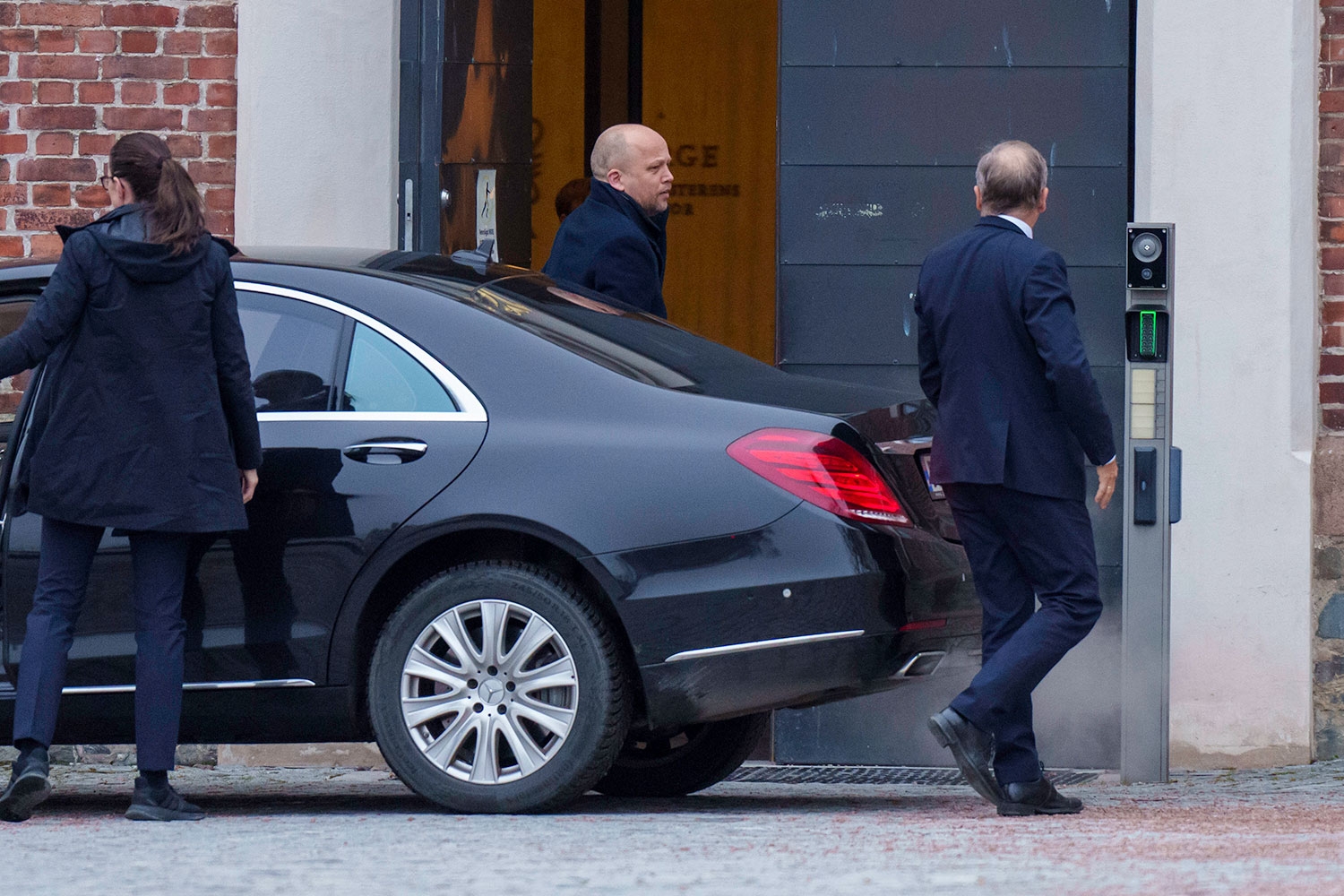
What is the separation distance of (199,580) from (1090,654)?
378cm

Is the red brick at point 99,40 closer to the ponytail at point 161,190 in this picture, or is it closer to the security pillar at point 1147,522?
the ponytail at point 161,190

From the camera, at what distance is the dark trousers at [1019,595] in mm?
5582

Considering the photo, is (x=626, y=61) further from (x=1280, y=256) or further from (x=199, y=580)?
(x=199, y=580)

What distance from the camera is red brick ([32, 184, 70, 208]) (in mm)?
8523

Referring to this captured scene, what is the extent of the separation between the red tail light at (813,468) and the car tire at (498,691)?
582 millimetres

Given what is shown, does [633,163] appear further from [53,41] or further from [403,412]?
[53,41]

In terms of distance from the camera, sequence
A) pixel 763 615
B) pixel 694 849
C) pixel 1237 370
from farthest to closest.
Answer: pixel 1237 370 < pixel 763 615 < pixel 694 849

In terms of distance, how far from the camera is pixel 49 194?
28.0ft

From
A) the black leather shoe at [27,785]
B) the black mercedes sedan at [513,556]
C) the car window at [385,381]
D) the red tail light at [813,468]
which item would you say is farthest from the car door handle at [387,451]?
the black leather shoe at [27,785]

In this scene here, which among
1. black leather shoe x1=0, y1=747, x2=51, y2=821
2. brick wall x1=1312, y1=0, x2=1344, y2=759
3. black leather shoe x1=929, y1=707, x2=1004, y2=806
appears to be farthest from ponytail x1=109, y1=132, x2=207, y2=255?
brick wall x1=1312, y1=0, x2=1344, y2=759

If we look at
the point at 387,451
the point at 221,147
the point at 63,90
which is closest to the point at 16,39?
the point at 63,90

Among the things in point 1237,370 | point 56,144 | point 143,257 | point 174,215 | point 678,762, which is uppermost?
point 56,144

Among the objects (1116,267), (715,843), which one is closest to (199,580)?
(715,843)

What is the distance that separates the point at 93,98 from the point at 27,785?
3.90 meters
